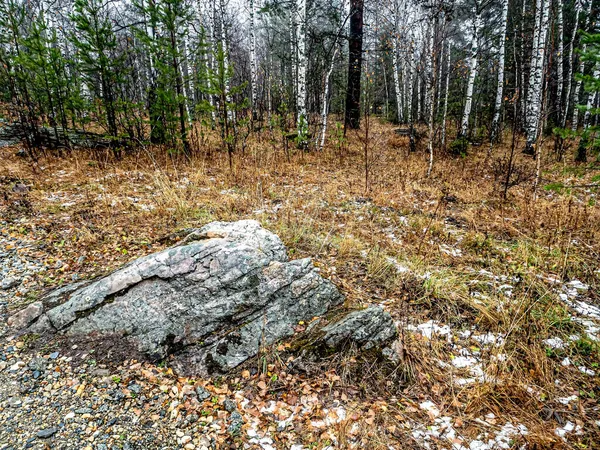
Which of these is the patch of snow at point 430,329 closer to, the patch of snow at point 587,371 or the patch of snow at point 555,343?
the patch of snow at point 555,343

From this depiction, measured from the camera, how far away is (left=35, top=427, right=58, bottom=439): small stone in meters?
1.95

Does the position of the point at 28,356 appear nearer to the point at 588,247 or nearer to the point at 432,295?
the point at 432,295

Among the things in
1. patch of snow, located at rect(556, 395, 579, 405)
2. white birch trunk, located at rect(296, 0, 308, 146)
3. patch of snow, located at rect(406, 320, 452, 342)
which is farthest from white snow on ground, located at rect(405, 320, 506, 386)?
white birch trunk, located at rect(296, 0, 308, 146)

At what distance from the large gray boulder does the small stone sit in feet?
2.39

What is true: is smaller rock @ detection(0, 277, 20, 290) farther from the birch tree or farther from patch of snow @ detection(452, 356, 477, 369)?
the birch tree

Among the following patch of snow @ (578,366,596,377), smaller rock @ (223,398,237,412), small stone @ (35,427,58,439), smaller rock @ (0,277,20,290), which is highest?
smaller rock @ (0,277,20,290)

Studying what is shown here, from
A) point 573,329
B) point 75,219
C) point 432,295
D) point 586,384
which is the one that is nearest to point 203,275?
point 432,295

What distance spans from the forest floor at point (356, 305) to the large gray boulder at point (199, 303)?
0.18 m

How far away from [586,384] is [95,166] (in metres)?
8.96

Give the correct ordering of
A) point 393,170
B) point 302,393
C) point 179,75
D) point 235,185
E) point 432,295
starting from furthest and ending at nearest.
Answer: point 393,170 → point 179,75 → point 235,185 → point 432,295 → point 302,393

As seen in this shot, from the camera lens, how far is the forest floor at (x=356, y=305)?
2113 millimetres

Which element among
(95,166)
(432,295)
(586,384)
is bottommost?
(586,384)

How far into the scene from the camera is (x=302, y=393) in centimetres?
241

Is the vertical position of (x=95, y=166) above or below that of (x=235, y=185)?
above
